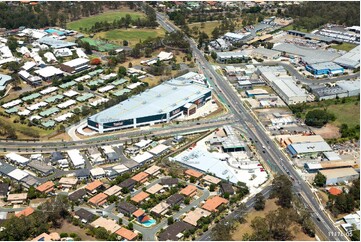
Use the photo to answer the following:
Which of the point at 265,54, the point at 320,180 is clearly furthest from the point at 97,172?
the point at 265,54

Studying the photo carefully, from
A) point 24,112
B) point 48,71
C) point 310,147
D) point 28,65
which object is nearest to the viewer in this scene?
point 310,147

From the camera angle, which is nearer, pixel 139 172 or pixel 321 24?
pixel 139 172

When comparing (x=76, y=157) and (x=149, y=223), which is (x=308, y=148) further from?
(x=76, y=157)

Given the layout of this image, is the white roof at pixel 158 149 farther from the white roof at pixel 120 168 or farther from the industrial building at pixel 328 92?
the industrial building at pixel 328 92

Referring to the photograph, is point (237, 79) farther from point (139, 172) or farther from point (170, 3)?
point (170, 3)

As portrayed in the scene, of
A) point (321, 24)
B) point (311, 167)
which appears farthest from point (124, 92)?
point (321, 24)

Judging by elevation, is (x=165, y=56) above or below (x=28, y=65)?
above

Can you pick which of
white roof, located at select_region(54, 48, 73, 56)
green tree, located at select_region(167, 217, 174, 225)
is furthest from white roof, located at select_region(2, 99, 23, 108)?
green tree, located at select_region(167, 217, 174, 225)
